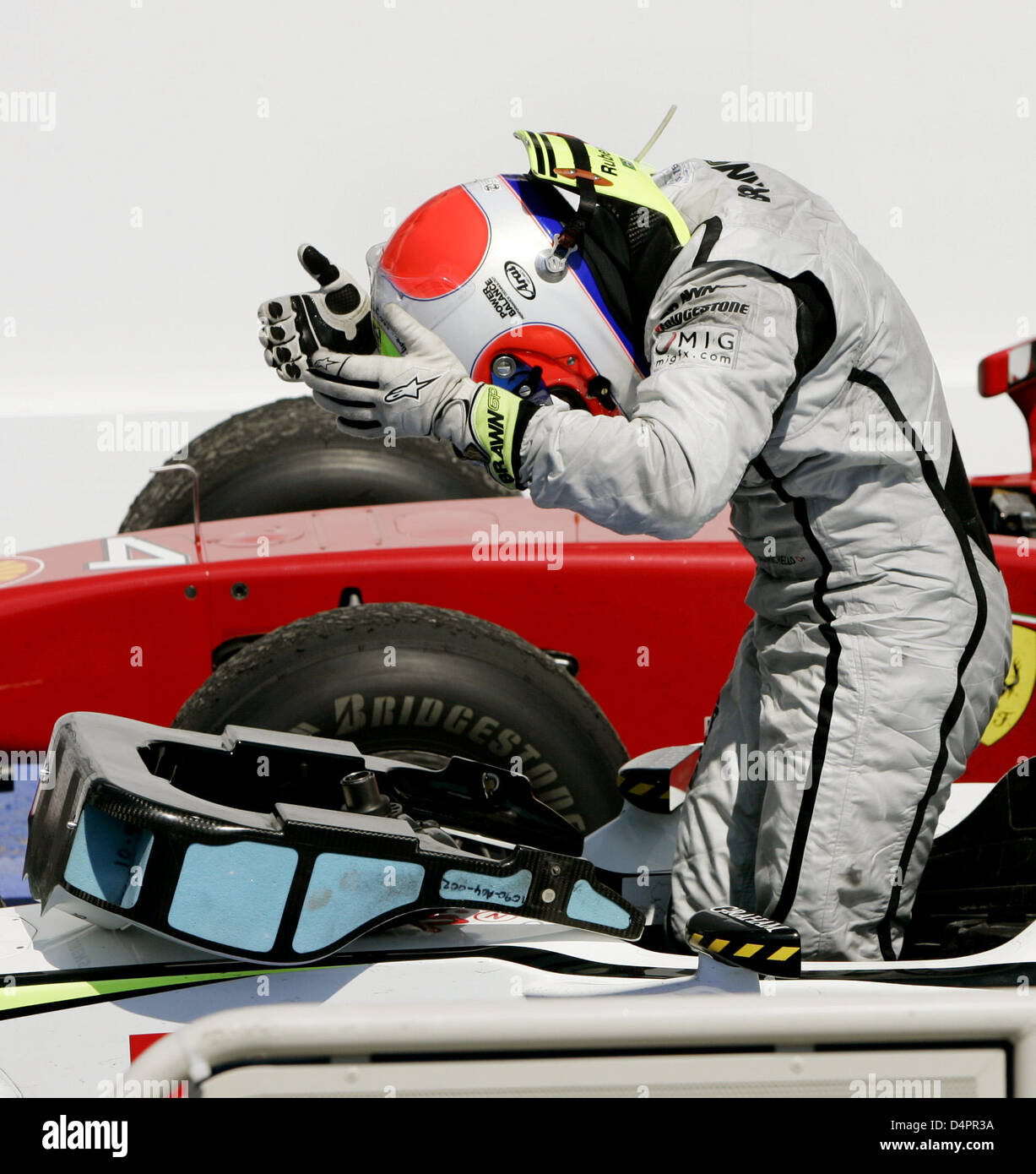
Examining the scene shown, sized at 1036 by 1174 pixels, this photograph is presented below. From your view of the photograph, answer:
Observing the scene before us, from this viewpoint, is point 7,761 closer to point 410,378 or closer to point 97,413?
point 410,378

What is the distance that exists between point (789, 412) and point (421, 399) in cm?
53

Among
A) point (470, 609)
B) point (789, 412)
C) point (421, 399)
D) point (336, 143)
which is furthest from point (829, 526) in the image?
point (336, 143)

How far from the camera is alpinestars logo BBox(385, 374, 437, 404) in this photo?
198 cm

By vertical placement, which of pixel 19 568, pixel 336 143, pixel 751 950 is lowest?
pixel 751 950

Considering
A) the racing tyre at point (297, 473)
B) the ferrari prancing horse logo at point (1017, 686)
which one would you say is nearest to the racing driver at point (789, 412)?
the ferrari prancing horse logo at point (1017, 686)

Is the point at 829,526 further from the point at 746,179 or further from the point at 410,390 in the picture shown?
the point at 410,390

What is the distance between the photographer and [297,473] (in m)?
4.00

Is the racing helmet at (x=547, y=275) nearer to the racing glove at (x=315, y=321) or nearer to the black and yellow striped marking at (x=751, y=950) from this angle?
the racing glove at (x=315, y=321)

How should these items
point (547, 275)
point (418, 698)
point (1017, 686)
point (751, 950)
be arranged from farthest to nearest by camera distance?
1. point (1017, 686)
2. point (418, 698)
3. point (547, 275)
4. point (751, 950)

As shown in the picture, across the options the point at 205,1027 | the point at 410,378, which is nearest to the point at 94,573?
the point at 410,378

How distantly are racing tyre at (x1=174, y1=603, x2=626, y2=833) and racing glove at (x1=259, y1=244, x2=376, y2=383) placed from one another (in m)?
0.61

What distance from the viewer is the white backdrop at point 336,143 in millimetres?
6086

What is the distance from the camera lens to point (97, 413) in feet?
20.9

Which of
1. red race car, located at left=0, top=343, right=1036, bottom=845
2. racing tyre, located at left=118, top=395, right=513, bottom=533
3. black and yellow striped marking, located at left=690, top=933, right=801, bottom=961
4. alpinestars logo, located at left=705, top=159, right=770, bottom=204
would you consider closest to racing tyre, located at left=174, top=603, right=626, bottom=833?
red race car, located at left=0, top=343, right=1036, bottom=845
